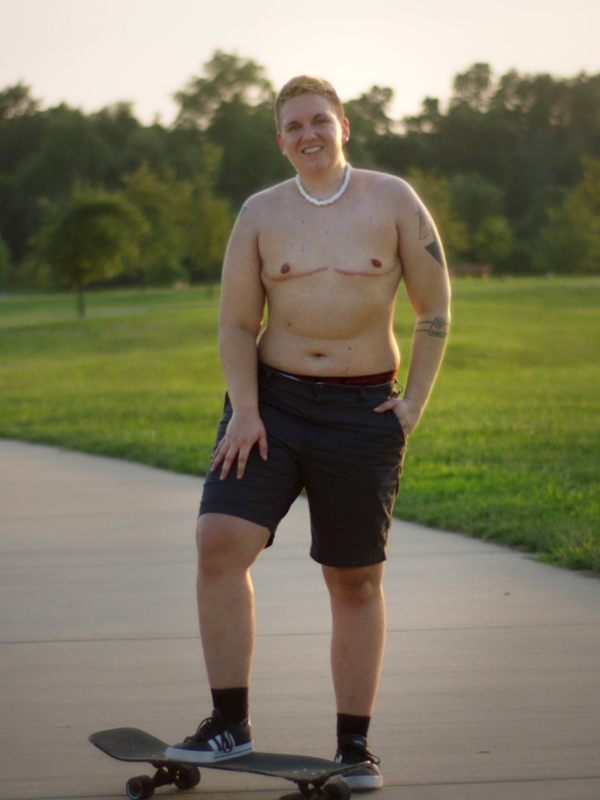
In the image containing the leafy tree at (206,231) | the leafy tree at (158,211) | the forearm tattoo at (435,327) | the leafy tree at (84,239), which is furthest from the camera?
the leafy tree at (206,231)

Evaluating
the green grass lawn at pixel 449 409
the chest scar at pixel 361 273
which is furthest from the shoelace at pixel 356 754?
the green grass lawn at pixel 449 409

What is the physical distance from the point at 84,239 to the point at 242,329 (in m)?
29.3

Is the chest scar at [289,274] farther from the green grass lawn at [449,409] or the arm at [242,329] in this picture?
the green grass lawn at [449,409]

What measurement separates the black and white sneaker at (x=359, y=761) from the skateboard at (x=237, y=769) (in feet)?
0.12

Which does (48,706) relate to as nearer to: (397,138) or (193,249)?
(193,249)

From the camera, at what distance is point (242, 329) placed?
283cm

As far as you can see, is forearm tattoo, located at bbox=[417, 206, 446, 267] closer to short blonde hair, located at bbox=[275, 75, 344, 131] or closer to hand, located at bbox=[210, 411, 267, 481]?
short blonde hair, located at bbox=[275, 75, 344, 131]

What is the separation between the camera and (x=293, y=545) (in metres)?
5.59

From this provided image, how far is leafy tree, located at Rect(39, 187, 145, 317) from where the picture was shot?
30.9 metres

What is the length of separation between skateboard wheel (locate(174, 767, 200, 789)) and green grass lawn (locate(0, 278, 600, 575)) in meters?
2.73

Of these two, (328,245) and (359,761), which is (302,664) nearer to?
(359,761)

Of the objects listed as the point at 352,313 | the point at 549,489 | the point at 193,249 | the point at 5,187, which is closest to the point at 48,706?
the point at 352,313

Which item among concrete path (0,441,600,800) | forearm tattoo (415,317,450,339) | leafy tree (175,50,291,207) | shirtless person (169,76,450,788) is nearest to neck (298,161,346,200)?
shirtless person (169,76,450,788)

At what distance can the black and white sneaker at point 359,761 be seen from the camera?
8.74 feet
